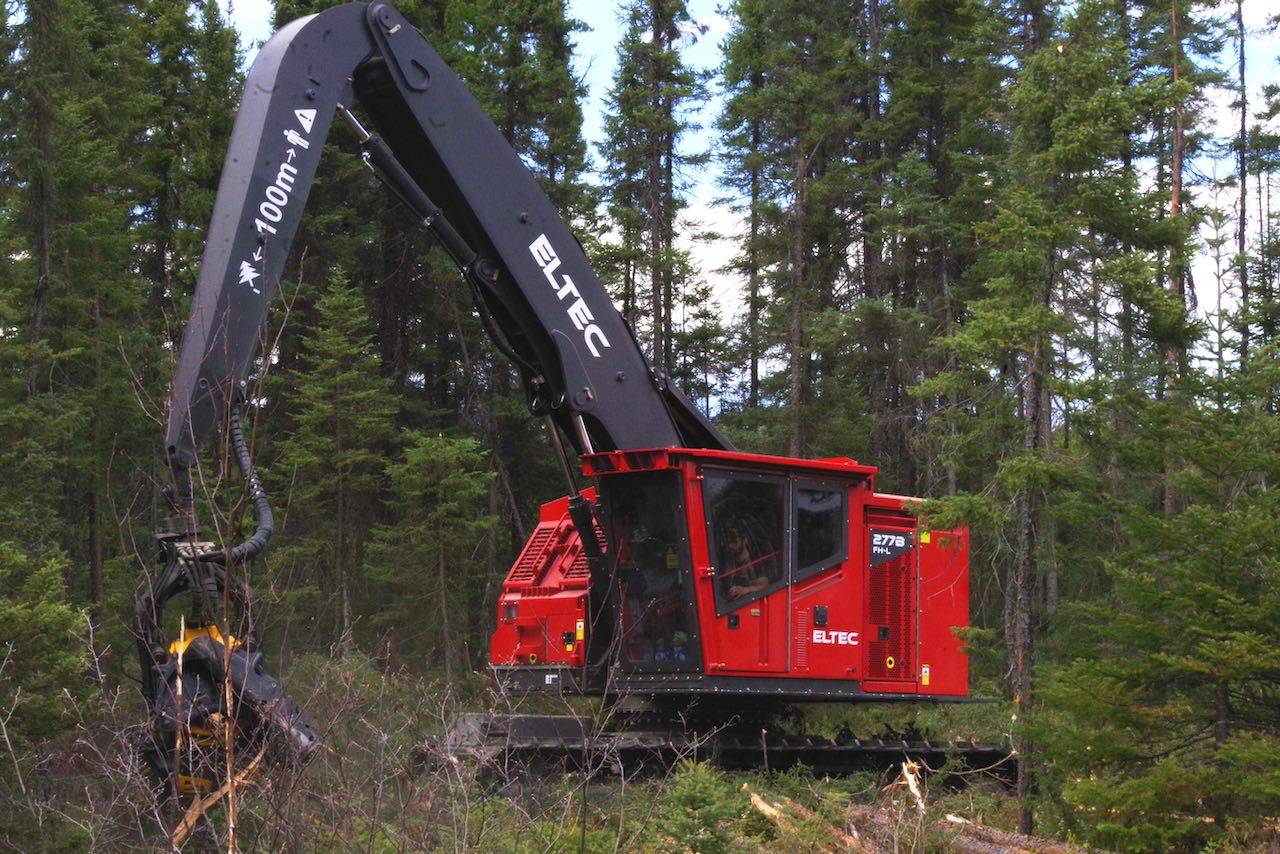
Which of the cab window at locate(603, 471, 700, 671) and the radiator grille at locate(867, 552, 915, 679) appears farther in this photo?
the radiator grille at locate(867, 552, 915, 679)

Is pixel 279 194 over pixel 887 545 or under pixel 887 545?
over

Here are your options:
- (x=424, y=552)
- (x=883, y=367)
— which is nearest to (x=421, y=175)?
(x=424, y=552)

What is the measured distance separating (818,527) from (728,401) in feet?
83.7

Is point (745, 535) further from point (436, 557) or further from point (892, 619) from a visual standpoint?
point (436, 557)

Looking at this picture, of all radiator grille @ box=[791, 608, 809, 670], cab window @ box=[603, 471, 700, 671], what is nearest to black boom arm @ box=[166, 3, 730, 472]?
cab window @ box=[603, 471, 700, 671]

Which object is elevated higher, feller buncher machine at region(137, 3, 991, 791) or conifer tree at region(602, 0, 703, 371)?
conifer tree at region(602, 0, 703, 371)

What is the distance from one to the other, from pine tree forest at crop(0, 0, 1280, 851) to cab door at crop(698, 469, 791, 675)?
1092 millimetres

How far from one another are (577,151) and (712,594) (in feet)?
62.9

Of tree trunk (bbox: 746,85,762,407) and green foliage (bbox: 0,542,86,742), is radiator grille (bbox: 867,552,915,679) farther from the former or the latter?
tree trunk (bbox: 746,85,762,407)

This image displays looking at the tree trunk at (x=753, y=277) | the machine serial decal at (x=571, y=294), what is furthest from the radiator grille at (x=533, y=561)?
the tree trunk at (x=753, y=277)

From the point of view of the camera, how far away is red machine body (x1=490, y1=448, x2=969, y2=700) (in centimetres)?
1114

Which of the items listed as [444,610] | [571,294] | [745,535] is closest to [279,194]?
[571,294]

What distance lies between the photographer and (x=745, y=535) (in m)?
11.5

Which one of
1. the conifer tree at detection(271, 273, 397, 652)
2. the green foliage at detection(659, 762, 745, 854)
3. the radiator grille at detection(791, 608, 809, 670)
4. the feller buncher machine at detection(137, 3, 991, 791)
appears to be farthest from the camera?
the conifer tree at detection(271, 273, 397, 652)
